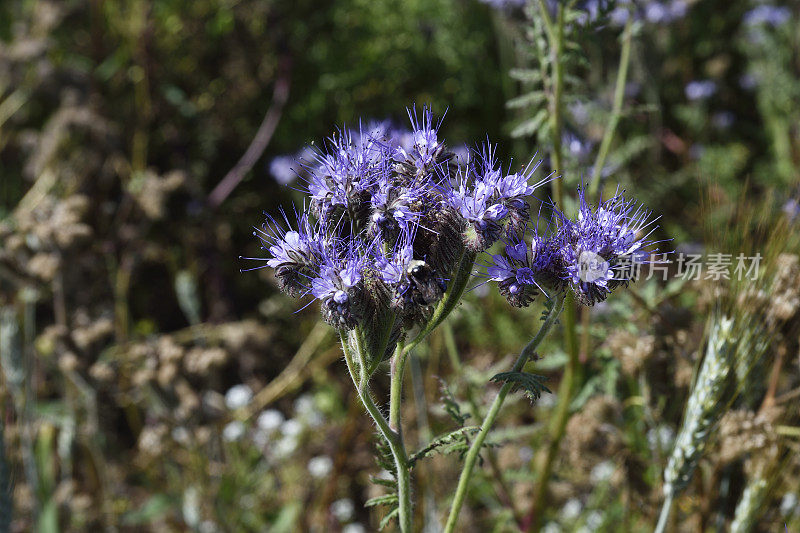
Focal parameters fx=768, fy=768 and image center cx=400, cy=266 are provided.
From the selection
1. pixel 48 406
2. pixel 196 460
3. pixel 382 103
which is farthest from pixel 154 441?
pixel 382 103

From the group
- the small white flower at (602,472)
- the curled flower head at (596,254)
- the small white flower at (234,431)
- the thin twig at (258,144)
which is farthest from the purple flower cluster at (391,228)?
the thin twig at (258,144)

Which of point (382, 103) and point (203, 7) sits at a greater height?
point (203, 7)

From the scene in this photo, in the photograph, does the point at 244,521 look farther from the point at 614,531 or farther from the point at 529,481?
the point at 614,531

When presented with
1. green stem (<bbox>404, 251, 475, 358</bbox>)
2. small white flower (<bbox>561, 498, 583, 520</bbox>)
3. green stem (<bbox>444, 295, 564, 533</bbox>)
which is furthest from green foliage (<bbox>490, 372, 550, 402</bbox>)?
small white flower (<bbox>561, 498, 583, 520</bbox>)

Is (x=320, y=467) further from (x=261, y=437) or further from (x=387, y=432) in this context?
(x=387, y=432)

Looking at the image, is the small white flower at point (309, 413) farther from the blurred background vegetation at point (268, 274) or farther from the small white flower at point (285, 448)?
the small white flower at point (285, 448)

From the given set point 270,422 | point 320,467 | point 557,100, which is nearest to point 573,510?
point 320,467
